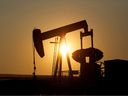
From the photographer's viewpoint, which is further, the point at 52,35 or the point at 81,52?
the point at 81,52

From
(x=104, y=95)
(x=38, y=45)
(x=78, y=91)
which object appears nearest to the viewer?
(x=104, y=95)

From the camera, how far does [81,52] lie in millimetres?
17797

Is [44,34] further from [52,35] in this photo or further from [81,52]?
[81,52]

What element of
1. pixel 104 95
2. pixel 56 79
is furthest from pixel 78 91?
pixel 56 79

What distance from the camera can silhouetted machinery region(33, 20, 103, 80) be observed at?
16.0 m

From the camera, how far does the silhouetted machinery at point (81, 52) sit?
52.6ft

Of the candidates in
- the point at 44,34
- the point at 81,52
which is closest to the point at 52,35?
the point at 44,34

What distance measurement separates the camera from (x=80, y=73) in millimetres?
17344

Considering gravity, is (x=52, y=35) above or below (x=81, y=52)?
above

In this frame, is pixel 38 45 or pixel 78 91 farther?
pixel 38 45

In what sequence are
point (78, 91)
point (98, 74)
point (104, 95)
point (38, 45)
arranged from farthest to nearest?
point (98, 74), point (38, 45), point (78, 91), point (104, 95)

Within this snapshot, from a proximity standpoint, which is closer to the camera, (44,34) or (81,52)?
(44,34)

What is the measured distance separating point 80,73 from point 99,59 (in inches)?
52.7

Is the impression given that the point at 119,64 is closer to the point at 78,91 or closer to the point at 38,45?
the point at 38,45
